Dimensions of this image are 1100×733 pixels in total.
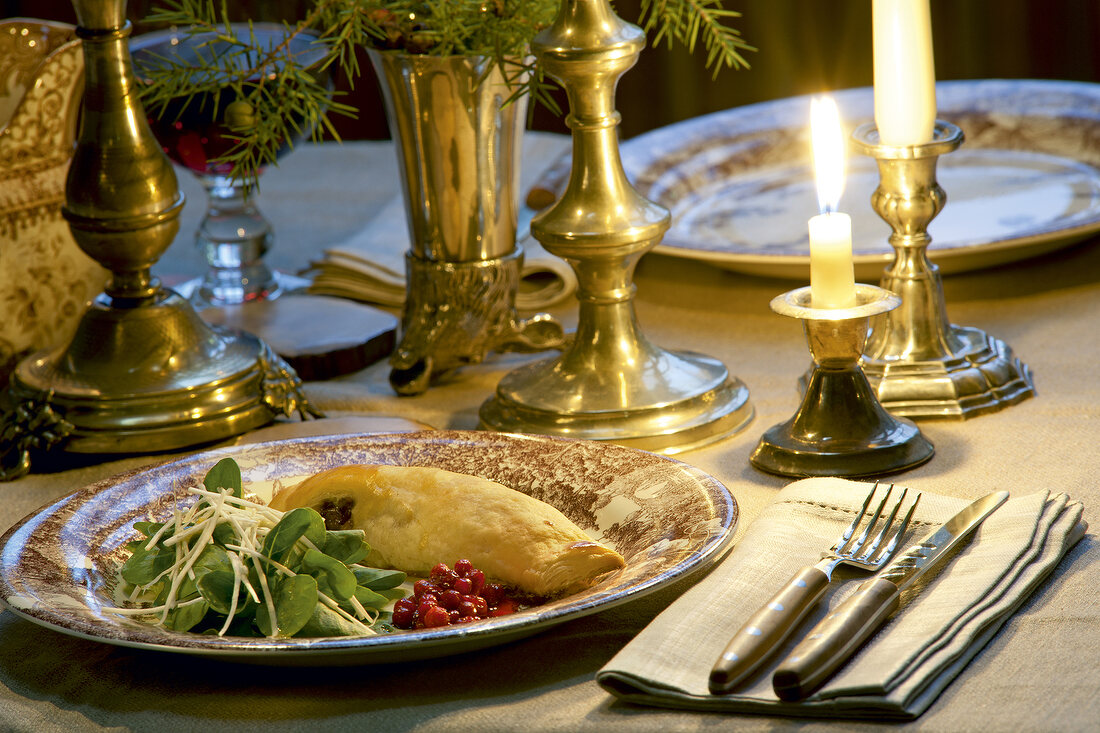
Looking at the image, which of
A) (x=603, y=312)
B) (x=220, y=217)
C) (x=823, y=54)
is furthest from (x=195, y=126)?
(x=823, y=54)

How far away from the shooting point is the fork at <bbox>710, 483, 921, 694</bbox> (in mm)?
565

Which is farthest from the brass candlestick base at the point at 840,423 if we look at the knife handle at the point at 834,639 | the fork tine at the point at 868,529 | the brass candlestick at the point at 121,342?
the brass candlestick at the point at 121,342

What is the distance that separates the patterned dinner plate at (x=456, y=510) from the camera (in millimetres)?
600

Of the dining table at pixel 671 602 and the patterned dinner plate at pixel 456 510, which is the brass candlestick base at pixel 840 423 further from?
the patterned dinner plate at pixel 456 510

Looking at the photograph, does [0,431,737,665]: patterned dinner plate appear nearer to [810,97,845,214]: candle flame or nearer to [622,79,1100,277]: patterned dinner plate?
[810,97,845,214]: candle flame

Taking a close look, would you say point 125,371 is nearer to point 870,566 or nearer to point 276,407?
point 276,407

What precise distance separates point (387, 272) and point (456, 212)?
1.01 ft

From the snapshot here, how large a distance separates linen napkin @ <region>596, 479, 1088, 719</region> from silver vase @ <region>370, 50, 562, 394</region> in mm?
409

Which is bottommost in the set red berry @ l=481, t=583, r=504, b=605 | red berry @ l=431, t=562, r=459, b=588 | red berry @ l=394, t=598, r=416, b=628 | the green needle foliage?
red berry @ l=481, t=583, r=504, b=605

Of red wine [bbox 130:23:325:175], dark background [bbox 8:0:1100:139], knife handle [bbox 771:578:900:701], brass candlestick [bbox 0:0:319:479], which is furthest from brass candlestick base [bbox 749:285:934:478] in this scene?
dark background [bbox 8:0:1100:139]

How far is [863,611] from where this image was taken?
602 mm

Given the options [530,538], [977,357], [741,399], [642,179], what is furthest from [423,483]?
[642,179]

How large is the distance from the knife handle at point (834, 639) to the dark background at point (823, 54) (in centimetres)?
213

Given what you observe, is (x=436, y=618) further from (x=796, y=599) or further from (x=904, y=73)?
(x=904, y=73)
